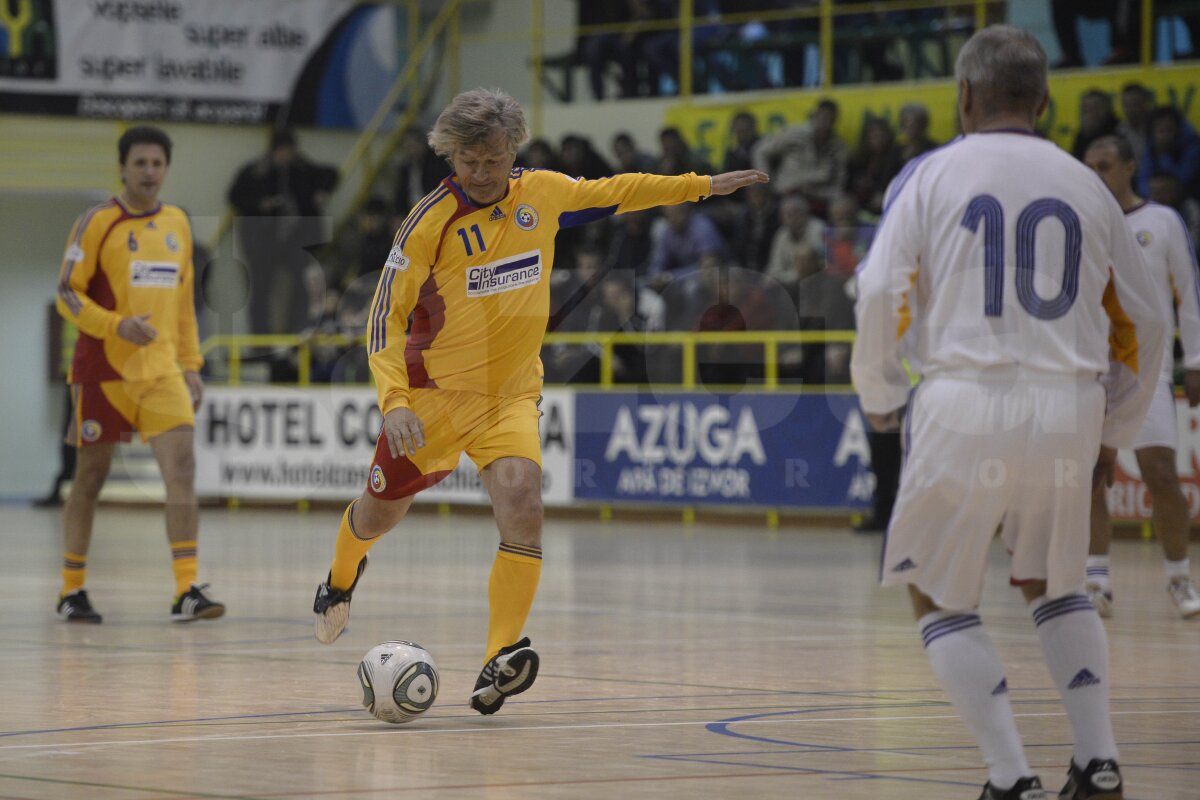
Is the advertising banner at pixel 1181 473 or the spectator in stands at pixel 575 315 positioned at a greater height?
the spectator in stands at pixel 575 315

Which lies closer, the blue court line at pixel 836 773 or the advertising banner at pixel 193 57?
the blue court line at pixel 836 773

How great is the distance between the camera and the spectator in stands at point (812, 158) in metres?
20.6

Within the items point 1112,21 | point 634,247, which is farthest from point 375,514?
point 1112,21

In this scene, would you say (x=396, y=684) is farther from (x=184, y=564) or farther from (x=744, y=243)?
(x=744, y=243)

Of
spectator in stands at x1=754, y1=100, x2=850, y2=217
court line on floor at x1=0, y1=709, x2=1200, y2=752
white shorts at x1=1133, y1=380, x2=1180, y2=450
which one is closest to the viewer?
court line on floor at x1=0, y1=709, x2=1200, y2=752

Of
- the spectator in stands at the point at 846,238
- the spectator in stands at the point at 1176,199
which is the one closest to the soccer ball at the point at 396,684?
the spectator in stands at the point at 1176,199

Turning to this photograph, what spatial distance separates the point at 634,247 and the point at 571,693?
13767 mm

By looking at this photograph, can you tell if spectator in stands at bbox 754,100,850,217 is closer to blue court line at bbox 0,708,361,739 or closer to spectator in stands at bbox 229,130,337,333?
spectator in stands at bbox 229,130,337,333

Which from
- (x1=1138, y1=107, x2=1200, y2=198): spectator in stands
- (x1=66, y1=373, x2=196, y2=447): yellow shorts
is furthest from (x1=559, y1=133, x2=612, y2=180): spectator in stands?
(x1=66, y1=373, x2=196, y2=447): yellow shorts

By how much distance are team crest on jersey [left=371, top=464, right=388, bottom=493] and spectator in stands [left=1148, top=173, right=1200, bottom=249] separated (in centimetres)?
1184

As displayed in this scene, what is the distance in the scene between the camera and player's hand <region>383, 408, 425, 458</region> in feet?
22.2

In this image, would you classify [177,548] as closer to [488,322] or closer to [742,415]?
[488,322]

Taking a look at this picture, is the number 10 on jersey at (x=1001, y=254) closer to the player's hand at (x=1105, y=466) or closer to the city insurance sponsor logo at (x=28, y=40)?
the player's hand at (x=1105, y=466)

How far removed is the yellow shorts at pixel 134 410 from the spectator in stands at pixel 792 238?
9621mm
